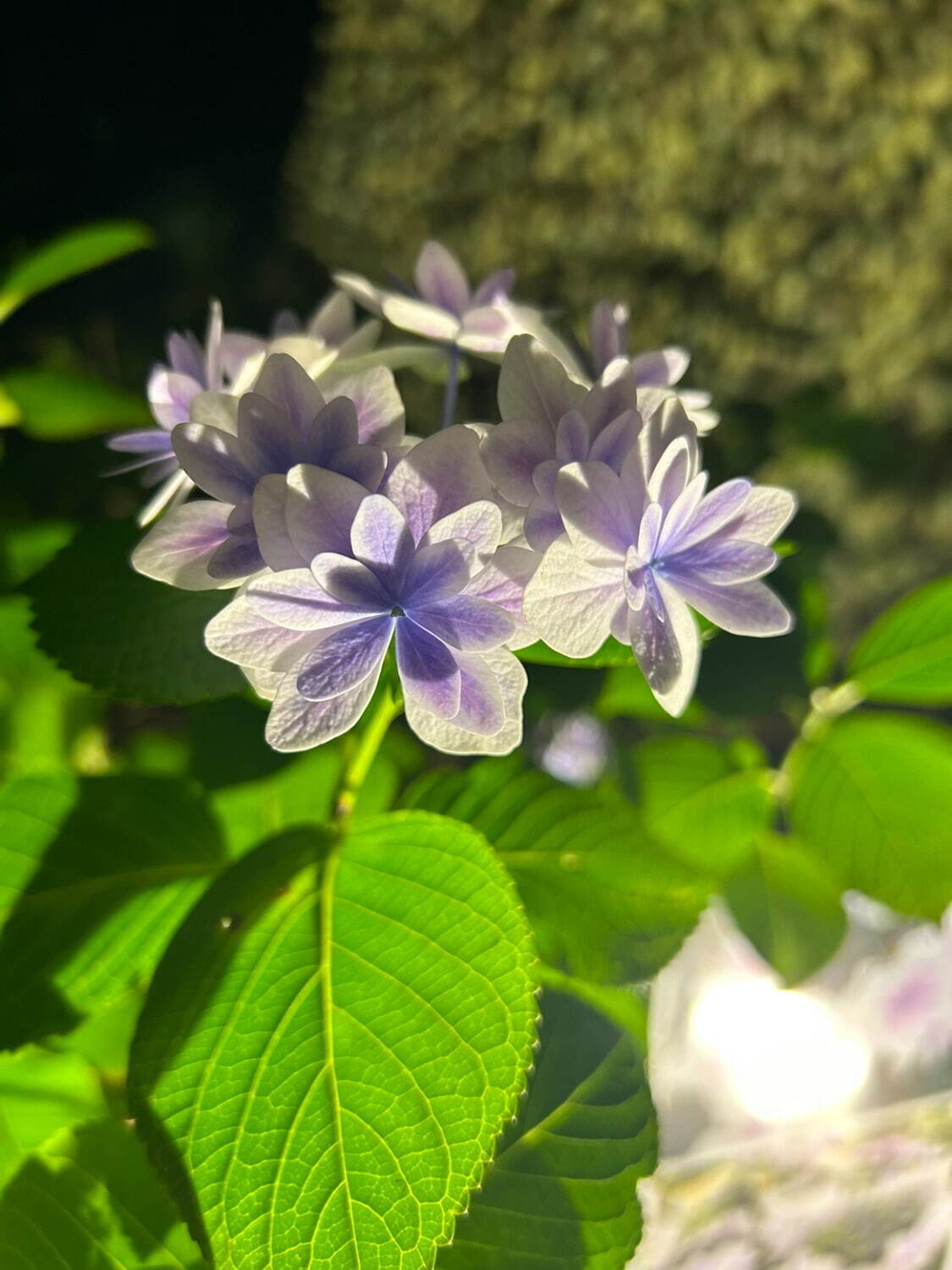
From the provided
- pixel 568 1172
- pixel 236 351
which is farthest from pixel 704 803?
pixel 236 351

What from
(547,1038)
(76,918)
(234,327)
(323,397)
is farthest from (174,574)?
(234,327)

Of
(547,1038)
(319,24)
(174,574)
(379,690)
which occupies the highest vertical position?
(319,24)

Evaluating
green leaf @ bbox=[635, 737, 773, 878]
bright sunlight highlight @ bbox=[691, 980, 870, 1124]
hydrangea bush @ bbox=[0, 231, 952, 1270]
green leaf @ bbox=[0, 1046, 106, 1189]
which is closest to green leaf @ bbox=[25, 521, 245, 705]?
hydrangea bush @ bbox=[0, 231, 952, 1270]

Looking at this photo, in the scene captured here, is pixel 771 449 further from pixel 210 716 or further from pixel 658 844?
pixel 210 716

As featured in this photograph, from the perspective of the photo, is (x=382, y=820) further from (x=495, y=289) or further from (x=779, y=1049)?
(x=779, y=1049)

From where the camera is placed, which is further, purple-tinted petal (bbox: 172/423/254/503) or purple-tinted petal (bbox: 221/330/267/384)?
purple-tinted petal (bbox: 221/330/267/384)

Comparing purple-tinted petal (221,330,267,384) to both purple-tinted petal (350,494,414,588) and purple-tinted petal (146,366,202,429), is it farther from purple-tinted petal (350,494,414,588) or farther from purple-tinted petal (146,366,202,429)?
purple-tinted petal (350,494,414,588)
